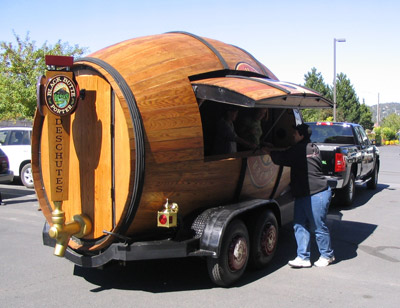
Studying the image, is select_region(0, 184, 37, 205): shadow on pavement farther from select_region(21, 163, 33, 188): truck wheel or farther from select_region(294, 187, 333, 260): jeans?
select_region(294, 187, 333, 260): jeans

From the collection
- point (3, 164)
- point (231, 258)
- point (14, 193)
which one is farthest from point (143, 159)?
point (14, 193)

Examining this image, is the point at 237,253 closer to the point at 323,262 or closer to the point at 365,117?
the point at 323,262

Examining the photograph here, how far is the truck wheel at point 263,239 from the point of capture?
527 cm

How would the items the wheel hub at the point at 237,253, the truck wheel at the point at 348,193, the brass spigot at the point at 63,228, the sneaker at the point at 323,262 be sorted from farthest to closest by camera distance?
the truck wheel at the point at 348,193 → the sneaker at the point at 323,262 → the wheel hub at the point at 237,253 → the brass spigot at the point at 63,228

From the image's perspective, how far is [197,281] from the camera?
5.07 m

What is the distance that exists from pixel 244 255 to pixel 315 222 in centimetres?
110

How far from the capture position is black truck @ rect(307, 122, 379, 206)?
8.56 m

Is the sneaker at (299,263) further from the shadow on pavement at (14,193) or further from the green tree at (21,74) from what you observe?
the green tree at (21,74)

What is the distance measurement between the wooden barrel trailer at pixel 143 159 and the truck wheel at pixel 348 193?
183 inches

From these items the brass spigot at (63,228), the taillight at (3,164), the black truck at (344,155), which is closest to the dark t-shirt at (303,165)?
the brass spigot at (63,228)

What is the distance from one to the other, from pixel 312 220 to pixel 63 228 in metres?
3.01

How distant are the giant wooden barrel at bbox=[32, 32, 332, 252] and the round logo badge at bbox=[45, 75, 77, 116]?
5.3 inches

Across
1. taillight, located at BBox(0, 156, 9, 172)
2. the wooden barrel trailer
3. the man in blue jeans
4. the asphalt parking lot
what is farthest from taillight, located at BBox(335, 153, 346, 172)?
taillight, located at BBox(0, 156, 9, 172)

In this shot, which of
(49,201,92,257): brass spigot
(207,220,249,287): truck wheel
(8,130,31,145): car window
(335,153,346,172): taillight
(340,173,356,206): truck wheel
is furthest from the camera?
(8,130,31,145): car window
